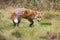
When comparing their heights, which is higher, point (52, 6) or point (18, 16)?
point (18, 16)

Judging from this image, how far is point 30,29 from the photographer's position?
9.52 meters

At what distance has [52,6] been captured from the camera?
1504 cm

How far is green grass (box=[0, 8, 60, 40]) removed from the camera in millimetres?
8031

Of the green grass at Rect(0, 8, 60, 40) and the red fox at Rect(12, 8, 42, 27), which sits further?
the red fox at Rect(12, 8, 42, 27)

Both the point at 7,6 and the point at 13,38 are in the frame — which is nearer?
the point at 13,38

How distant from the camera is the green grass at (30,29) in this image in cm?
803

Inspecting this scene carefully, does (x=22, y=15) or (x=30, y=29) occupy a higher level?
(x=22, y=15)

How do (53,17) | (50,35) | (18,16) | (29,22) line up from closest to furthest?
(50,35)
(18,16)
(29,22)
(53,17)

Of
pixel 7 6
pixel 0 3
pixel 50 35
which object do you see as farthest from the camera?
pixel 0 3

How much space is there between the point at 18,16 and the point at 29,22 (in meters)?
1.25

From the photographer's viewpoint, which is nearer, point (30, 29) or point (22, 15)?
point (30, 29)

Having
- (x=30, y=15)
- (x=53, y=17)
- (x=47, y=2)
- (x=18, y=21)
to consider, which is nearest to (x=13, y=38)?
(x=18, y=21)

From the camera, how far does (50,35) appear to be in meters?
8.12

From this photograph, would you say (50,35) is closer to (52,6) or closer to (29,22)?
(29,22)
